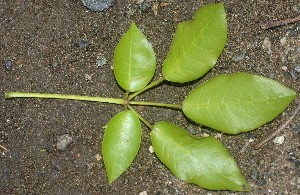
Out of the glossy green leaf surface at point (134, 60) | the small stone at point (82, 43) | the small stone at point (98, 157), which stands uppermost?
the glossy green leaf surface at point (134, 60)

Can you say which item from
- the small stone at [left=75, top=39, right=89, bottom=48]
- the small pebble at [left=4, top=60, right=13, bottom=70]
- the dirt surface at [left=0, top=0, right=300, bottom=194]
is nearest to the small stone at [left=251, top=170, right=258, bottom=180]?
the dirt surface at [left=0, top=0, right=300, bottom=194]

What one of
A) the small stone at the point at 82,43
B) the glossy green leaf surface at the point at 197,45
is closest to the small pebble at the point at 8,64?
the small stone at the point at 82,43

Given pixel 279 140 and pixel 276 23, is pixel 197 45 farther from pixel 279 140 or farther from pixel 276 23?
pixel 279 140

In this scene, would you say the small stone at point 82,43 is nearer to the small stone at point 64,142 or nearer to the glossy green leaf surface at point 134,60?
the glossy green leaf surface at point 134,60

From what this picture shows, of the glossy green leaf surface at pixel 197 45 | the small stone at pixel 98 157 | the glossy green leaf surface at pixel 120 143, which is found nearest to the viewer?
the glossy green leaf surface at pixel 197 45

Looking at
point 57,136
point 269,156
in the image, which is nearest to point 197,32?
point 269,156

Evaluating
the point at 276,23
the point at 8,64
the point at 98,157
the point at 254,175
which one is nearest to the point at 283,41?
the point at 276,23
